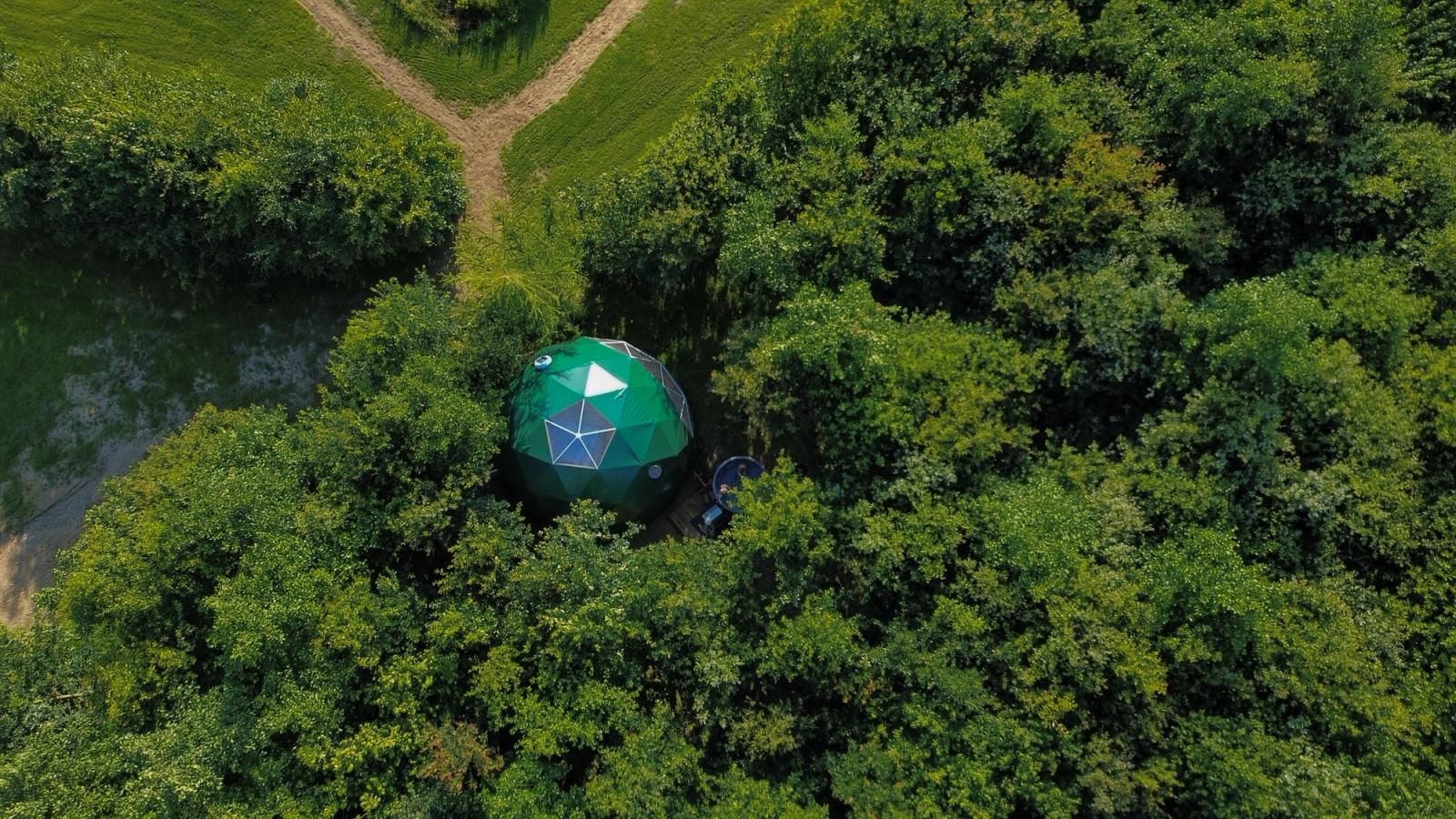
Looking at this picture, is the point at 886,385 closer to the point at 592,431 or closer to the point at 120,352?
the point at 592,431

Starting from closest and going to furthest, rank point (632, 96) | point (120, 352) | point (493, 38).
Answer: point (120, 352)
point (632, 96)
point (493, 38)

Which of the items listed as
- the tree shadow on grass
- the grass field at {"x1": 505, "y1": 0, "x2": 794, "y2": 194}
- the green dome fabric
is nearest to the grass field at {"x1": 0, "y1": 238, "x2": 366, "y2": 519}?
the grass field at {"x1": 505, "y1": 0, "x2": 794, "y2": 194}

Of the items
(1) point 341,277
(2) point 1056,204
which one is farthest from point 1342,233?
(1) point 341,277

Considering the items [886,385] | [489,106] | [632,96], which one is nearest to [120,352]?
[489,106]

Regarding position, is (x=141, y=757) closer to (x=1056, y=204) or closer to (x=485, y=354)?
(x=485, y=354)

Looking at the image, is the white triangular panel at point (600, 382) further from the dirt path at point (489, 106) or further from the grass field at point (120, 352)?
the grass field at point (120, 352)

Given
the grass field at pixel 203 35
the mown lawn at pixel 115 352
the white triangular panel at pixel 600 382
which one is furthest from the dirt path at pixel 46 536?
the white triangular panel at pixel 600 382
